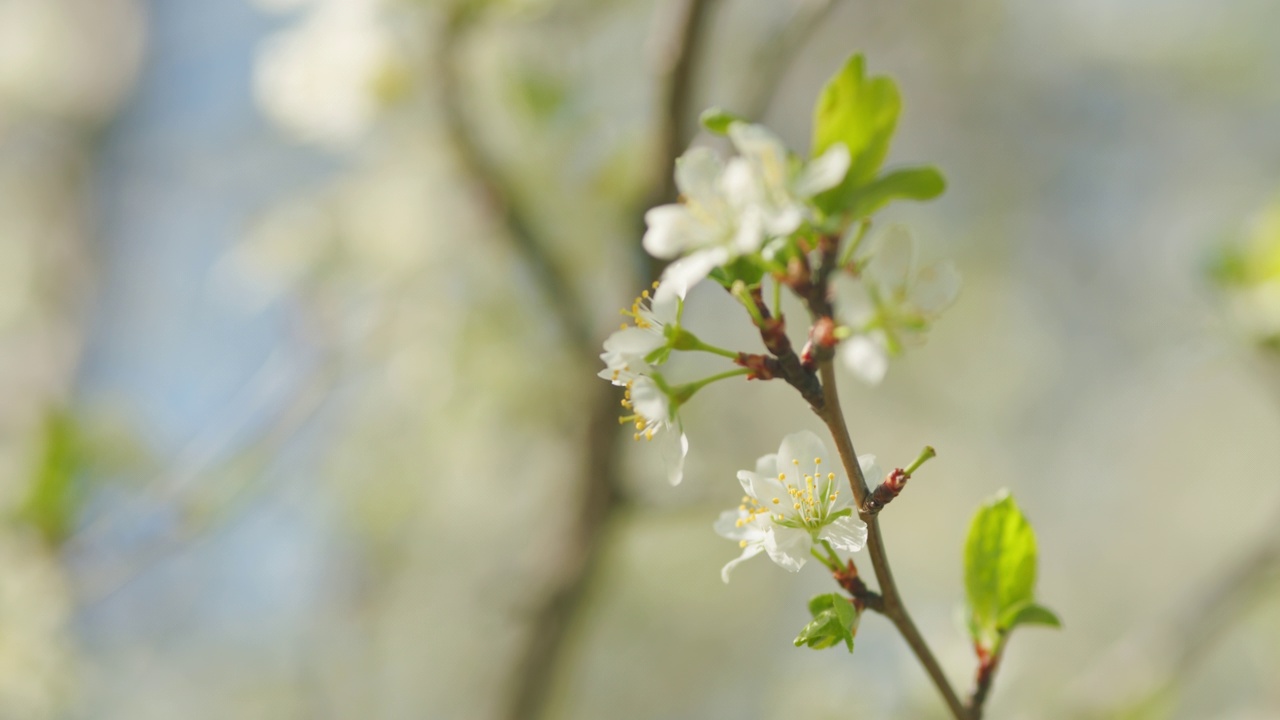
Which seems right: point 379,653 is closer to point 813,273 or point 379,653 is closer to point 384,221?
point 384,221

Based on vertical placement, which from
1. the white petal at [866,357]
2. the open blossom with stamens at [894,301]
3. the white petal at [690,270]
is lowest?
the white petal at [866,357]

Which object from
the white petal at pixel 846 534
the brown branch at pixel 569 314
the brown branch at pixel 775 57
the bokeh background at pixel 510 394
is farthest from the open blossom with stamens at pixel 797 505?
the bokeh background at pixel 510 394

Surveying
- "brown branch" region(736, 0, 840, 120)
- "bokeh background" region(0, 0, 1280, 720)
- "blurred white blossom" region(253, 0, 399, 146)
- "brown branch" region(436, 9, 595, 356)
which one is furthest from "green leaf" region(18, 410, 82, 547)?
"brown branch" region(736, 0, 840, 120)

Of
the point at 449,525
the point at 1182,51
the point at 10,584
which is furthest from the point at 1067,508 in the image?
the point at 10,584

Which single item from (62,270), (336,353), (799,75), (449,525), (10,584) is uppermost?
(62,270)

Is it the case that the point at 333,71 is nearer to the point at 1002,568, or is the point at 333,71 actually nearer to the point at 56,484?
the point at 56,484

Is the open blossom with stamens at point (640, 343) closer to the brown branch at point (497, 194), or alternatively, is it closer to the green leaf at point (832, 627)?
the green leaf at point (832, 627)

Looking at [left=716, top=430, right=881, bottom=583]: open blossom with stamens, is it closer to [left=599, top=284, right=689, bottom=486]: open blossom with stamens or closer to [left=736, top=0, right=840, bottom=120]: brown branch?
[left=599, top=284, right=689, bottom=486]: open blossom with stamens
